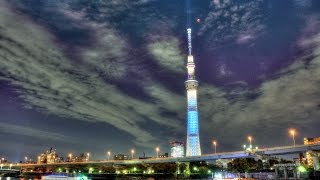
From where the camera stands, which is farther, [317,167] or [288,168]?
[317,167]

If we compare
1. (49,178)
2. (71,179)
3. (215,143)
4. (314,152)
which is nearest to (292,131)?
(314,152)

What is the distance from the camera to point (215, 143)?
19438cm

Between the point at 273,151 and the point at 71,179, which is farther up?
the point at 273,151

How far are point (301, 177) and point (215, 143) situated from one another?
8629 centimetres

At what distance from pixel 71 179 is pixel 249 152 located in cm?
8737

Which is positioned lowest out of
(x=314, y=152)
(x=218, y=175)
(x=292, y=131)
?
(x=218, y=175)

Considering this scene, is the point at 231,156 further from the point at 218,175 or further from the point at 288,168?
the point at 288,168

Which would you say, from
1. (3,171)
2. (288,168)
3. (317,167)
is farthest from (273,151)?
(3,171)

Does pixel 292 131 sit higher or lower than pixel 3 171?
higher

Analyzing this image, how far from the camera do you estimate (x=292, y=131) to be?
13200 centimetres

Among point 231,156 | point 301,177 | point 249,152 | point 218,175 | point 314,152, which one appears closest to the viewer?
point 301,177

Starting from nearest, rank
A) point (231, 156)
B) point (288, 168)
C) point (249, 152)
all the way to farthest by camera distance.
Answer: point (288, 168) < point (249, 152) < point (231, 156)

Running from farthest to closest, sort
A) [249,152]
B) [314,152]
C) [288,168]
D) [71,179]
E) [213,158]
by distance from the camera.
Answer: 1. [213,158]
2. [249,152]
3. [314,152]
4. [71,179]
5. [288,168]

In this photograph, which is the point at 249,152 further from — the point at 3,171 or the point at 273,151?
the point at 3,171
